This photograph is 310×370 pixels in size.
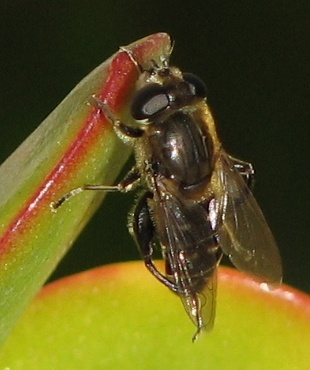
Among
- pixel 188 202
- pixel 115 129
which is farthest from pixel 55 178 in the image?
pixel 188 202

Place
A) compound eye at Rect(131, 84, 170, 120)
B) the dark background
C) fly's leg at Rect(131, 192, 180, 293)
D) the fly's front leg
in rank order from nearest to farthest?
the fly's front leg
compound eye at Rect(131, 84, 170, 120)
fly's leg at Rect(131, 192, 180, 293)
the dark background

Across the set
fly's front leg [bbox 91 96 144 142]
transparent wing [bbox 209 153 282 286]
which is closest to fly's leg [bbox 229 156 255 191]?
transparent wing [bbox 209 153 282 286]

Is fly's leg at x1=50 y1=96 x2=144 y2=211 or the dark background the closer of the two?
fly's leg at x1=50 y1=96 x2=144 y2=211

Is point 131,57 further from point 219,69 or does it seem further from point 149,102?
point 219,69

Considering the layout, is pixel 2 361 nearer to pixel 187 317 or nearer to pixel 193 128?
pixel 187 317

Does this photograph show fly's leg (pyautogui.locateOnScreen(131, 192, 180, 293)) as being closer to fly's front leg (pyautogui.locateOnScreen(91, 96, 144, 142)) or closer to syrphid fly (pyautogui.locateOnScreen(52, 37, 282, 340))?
syrphid fly (pyautogui.locateOnScreen(52, 37, 282, 340))

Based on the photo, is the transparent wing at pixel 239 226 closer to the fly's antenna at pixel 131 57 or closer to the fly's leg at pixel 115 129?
the fly's leg at pixel 115 129
